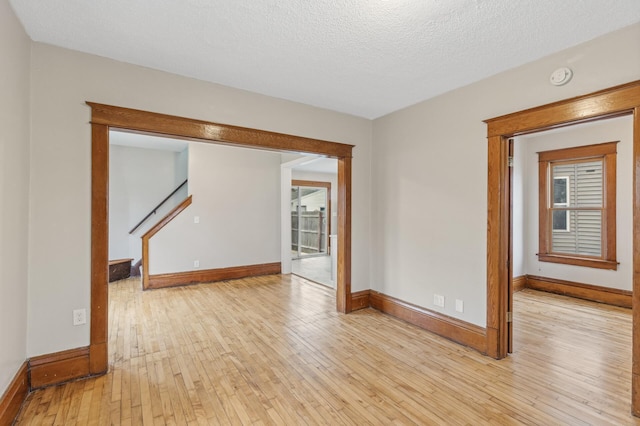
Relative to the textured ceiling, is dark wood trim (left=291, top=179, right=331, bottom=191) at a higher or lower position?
lower

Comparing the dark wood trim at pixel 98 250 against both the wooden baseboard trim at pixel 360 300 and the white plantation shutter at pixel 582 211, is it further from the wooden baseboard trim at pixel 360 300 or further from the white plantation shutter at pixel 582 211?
the white plantation shutter at pixel 582 211

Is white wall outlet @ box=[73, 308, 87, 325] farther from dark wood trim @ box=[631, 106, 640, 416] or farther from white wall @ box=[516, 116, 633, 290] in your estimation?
white wall @ box=[516, 116, 633, 290]

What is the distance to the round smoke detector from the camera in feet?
7.34

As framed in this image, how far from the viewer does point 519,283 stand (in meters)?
5.11

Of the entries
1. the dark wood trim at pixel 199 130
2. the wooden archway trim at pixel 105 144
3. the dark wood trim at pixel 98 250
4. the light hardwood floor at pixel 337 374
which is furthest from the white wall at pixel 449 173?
the dark wood trim at pixel 98 250

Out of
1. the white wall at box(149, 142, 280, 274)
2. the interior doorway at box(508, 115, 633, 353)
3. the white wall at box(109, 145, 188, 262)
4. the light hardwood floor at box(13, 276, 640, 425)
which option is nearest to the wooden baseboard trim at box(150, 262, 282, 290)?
the white wall at box(149, 142, 280, 274)

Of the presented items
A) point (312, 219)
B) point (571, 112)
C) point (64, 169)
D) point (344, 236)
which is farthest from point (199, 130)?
point (312, 219)

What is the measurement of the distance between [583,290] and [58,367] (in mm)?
6406

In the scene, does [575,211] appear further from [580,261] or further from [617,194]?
[580,261]

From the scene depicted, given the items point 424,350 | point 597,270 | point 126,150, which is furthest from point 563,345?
point 126,150

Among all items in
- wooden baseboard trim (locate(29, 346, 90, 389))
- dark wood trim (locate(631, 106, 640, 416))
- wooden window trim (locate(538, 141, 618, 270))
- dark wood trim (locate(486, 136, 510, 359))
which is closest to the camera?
dark wood trim (locate(631, 106, 640, 416))

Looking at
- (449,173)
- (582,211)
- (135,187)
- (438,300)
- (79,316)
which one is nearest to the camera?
(79,316)

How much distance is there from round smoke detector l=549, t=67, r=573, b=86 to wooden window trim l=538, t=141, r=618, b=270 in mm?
3168

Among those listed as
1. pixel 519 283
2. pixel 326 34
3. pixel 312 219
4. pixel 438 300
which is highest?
pixel 326 34
